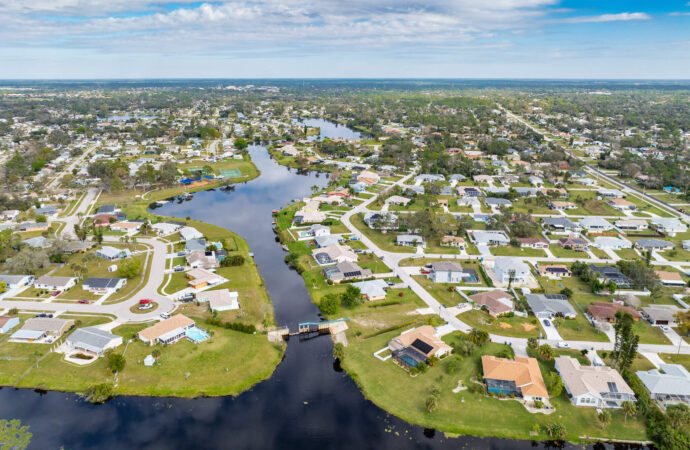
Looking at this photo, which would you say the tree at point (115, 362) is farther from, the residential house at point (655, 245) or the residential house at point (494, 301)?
the residential house at point (655, 245)

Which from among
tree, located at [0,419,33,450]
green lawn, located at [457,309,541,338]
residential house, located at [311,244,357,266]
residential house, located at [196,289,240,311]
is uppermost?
residential house, located at [311,244,357,266]

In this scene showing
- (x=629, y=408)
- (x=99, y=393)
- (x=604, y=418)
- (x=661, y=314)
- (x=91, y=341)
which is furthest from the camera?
(x=661, y=314)

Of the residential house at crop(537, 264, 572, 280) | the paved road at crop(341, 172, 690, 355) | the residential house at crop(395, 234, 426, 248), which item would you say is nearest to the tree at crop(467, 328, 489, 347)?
the paved road at crop(341, 172, 690, 355)

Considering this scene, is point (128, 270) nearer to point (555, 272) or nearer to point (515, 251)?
point (515, 251)

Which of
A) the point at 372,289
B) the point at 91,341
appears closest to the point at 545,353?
the point at 372,289

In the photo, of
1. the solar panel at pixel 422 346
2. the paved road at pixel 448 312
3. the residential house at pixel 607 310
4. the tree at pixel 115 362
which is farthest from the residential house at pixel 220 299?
the residential house at pixel 607 310

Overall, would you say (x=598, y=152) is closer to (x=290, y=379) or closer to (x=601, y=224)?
(x=601, y=224)

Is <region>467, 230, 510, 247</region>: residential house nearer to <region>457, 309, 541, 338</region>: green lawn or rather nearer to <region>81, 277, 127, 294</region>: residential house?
<region>457, 309, 541, 338</region>: green lawn
